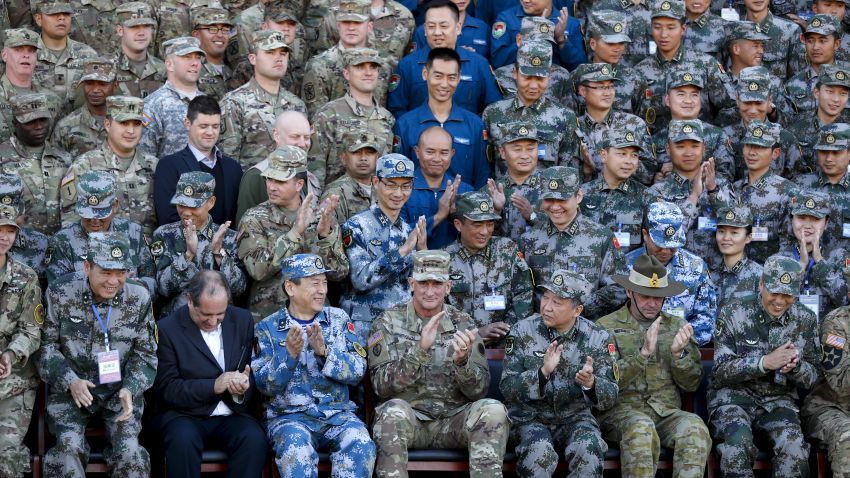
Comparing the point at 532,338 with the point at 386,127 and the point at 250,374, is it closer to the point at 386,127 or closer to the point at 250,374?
the point at 250,374

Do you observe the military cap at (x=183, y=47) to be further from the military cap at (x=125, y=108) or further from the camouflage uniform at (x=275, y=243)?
the camouflage uniform at (x=275, y=243)

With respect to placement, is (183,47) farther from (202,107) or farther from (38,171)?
(38,171)

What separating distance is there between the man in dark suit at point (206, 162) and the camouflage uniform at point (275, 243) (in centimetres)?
51

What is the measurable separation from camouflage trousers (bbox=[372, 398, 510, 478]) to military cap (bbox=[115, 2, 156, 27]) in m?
4.34

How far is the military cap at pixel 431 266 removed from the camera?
32.1 feet

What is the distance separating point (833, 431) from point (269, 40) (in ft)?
16.6

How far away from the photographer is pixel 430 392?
9.82m

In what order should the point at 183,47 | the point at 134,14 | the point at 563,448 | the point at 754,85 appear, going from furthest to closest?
1. the point at 134,14
2. the point at 754,85
3. the point at 183,47
4. the point at 563,448

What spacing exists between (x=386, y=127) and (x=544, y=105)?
1.25m

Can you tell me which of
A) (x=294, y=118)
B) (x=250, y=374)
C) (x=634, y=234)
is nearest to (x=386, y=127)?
(x=294, y=118)

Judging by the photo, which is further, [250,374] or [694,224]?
[694,224]

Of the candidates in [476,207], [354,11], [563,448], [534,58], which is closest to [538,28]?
[534,58]

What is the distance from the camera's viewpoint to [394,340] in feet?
32.2

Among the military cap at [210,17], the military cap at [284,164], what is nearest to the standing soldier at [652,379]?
the military cap at [284,164]
